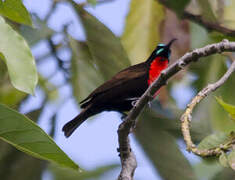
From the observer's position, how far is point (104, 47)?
354 centimetres

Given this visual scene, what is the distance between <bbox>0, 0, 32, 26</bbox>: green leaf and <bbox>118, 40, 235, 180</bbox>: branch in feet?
1.88

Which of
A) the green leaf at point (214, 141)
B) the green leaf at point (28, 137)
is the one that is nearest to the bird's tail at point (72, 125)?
the green leaf at point (28, 137)

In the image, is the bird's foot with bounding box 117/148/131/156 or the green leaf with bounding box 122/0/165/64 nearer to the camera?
the bird's foot with bounding box 117/148/131/156

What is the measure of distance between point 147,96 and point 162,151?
1.28m

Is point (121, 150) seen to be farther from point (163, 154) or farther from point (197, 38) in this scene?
point (197, 38)

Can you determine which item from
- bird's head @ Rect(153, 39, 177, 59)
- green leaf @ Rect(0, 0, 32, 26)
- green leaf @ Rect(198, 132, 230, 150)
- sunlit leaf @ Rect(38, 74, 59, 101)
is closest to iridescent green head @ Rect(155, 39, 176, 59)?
bird's head @ Rect(153, 39, 177, 59)

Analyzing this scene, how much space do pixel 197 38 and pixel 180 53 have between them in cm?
41

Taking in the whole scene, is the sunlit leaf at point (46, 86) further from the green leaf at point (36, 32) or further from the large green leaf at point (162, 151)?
the large green leaf at point (162, 151)

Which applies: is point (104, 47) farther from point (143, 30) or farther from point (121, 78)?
point (143, 30)

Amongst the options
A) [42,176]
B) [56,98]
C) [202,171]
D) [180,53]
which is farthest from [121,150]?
[56,98]

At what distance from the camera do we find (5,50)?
1.92 meters

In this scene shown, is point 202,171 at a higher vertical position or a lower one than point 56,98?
lower

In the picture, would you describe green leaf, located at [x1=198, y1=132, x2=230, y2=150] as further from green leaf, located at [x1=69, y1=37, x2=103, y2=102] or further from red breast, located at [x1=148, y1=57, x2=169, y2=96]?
green leaf, located at [x1=69, y1=37, x2=103, y2=102]

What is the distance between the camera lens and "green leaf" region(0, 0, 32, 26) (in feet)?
6.65
